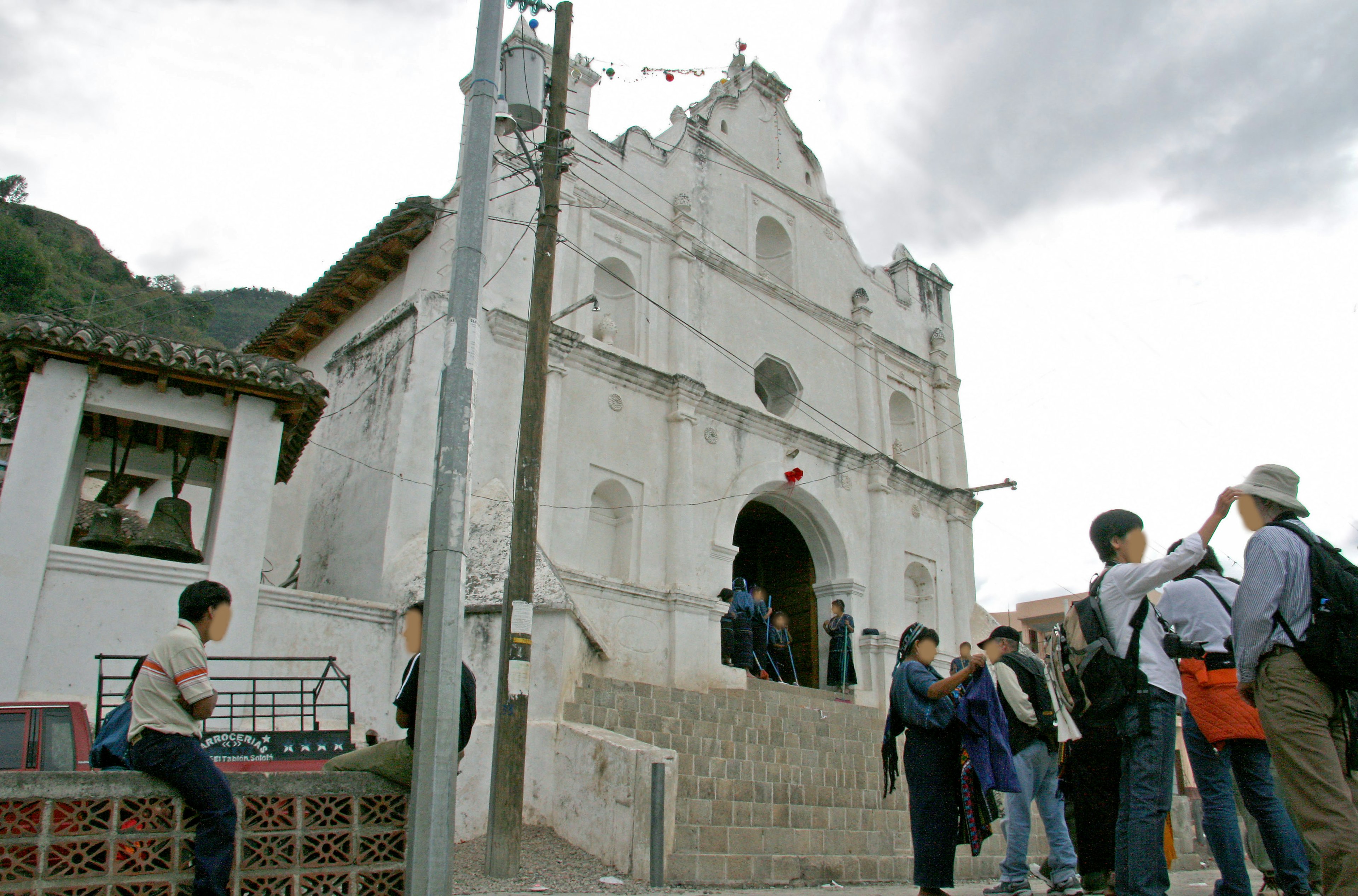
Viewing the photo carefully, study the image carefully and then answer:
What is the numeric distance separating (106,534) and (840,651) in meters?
11.5

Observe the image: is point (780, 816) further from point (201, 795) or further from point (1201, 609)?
point (201, 795)

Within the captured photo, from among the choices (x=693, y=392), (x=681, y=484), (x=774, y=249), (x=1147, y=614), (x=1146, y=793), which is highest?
(x=774, y=249)

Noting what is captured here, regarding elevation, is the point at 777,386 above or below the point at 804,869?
above

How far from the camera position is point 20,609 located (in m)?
8.38

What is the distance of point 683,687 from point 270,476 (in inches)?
269

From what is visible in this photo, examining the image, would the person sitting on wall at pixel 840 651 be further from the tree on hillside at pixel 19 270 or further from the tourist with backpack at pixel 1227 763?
the tree on hillside at pixel 19 270

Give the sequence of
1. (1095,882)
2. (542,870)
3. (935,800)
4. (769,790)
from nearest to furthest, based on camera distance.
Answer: (935,800) < (1095,882) < (542,870) < (769,790)

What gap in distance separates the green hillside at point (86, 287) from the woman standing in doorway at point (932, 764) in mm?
27924

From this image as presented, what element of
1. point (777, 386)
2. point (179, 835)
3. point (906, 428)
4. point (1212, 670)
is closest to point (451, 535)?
point (179, 835)

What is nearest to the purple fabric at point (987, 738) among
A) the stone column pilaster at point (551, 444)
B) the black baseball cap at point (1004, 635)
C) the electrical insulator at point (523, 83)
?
the black baseball cap at point (1004, 635)

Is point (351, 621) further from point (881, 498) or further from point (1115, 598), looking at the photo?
point (881, 498)

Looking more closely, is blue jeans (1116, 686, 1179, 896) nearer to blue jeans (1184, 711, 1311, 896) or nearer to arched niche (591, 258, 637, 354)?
blue jeans (1184, 711, 1311, 896)

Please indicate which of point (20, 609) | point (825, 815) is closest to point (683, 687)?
point (825, 815)

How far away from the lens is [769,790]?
A: 9242 mm
